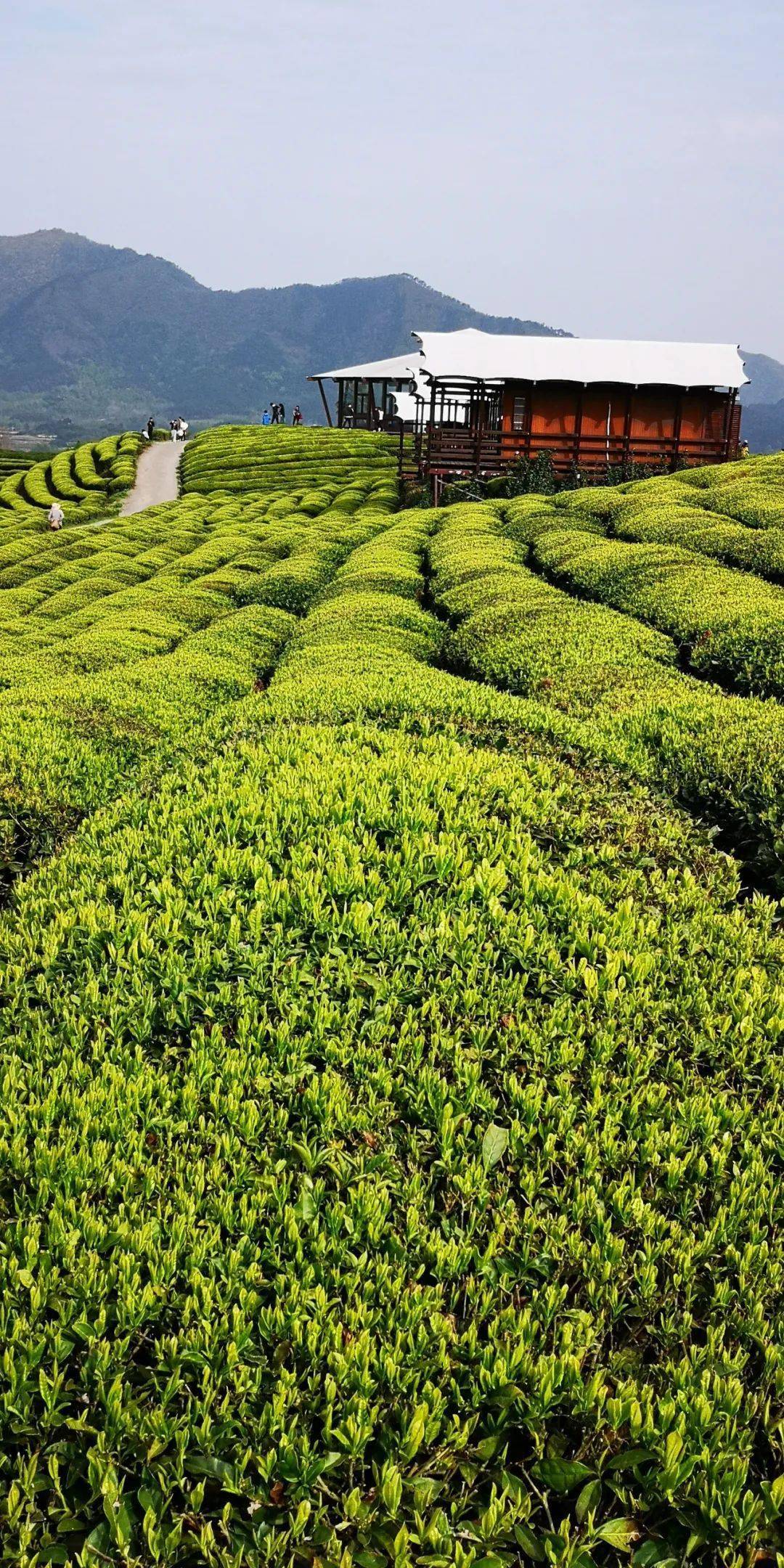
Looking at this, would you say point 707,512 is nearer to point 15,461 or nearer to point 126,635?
point 126,635

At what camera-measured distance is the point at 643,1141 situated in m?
4.02

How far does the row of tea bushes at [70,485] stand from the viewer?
157ft

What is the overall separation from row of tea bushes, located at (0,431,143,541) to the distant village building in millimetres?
16022

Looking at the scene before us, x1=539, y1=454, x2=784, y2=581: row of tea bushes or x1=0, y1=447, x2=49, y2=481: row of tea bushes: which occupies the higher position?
x1=0, y1=447, x2=49, y2=481: row of tea bushes

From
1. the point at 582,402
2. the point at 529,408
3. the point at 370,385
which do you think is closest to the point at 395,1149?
the point at 529,408

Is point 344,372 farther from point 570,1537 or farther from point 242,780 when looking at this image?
point 570,1537

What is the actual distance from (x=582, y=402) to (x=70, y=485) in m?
27.1

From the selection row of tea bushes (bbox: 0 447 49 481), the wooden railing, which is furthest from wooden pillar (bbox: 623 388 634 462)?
row of tea bushes (bbox: 0 447 49 481)

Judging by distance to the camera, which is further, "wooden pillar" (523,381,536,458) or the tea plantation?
"wooden pillar" (523,381,536,458)

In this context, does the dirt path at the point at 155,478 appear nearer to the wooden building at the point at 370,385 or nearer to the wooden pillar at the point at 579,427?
the wooden building at the point at 370,385

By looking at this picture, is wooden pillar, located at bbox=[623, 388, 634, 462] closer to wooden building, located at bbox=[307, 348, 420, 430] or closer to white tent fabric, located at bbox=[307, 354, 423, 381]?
wooden building, located at bbox=[307, 348, 420, 430]

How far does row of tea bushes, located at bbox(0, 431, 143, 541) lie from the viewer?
47.8 m

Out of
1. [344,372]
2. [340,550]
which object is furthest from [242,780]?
[344,372]

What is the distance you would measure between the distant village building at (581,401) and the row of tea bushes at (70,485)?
16.0m
